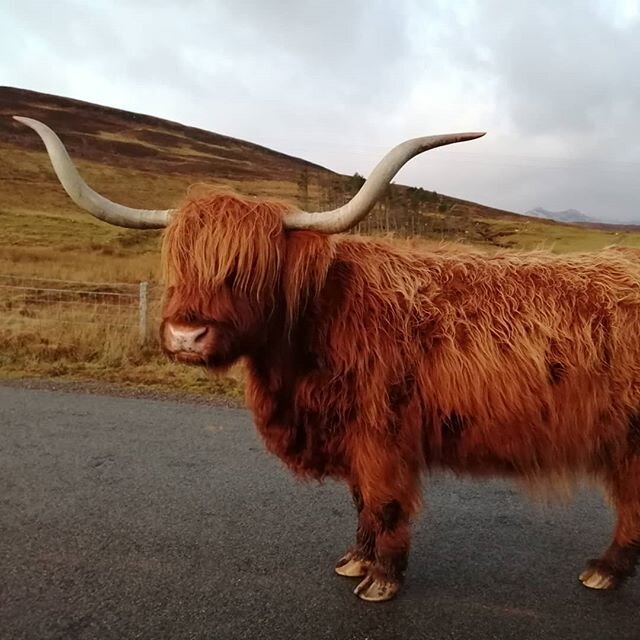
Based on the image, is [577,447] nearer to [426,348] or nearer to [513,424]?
[513,424]

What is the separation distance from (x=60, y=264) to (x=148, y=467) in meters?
16.9

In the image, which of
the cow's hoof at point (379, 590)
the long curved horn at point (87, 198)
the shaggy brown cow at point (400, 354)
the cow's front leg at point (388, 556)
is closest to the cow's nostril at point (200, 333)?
the shaggy brown cow at point (400, 354)

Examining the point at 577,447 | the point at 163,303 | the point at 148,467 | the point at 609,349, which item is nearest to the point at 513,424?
the point at 577,447

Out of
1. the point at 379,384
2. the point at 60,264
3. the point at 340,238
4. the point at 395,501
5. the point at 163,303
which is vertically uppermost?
the point at 340,238

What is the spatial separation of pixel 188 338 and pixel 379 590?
4.98ft

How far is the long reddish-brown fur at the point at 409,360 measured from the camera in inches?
110

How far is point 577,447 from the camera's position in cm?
291

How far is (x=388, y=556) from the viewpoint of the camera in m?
2.99

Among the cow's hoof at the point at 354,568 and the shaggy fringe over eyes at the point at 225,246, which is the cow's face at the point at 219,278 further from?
the cow's hoof at the point at 354,568

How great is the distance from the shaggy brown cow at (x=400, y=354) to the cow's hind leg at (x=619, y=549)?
0.01m

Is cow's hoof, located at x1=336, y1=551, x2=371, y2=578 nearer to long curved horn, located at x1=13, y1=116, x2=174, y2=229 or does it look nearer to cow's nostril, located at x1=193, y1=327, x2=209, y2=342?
cow's nostril, located at x1=193, y1=327, x2=209, y2=342

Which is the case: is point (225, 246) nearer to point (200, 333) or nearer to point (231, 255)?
point (231, 255)

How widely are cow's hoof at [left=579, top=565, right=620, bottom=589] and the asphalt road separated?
0.04 meters

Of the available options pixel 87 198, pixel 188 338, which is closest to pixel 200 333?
pixel 188 338
